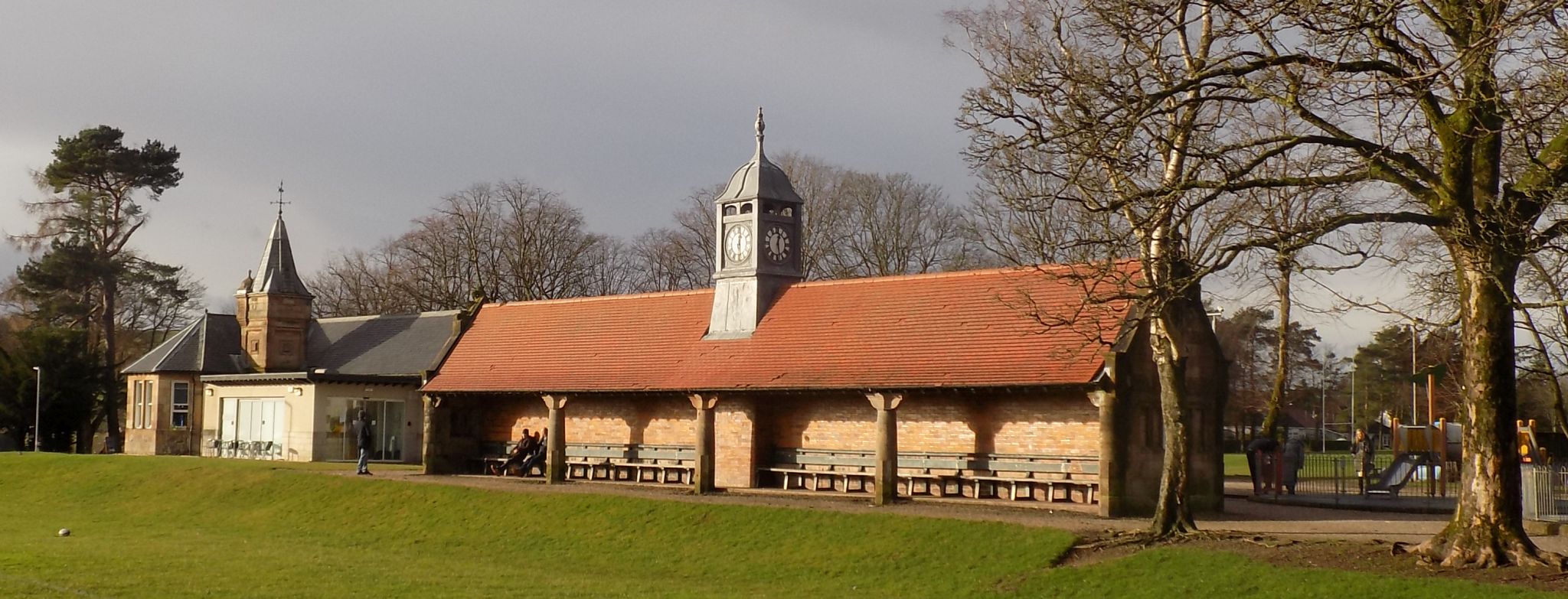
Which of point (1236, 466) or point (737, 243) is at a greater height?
point (737, 243)

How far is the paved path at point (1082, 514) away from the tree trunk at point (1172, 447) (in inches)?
32.7

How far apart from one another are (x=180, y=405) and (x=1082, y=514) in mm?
31646

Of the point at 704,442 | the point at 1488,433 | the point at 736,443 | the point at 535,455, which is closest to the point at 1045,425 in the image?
the point at 704,442

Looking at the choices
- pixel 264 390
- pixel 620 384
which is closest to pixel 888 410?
pixel 620 384

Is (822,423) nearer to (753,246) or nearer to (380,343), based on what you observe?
(753,246)

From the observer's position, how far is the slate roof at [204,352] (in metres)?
44.5

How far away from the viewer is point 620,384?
29734 mm

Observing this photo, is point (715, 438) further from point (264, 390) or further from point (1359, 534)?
point (264, 390)

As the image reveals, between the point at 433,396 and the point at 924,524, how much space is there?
15933 millimetres

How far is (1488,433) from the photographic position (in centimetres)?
1576

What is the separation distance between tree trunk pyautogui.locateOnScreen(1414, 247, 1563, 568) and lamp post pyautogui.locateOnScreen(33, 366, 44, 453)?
139ft

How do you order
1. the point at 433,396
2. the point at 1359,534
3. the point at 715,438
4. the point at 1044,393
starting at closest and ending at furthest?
the point at 1359,534, the point at 1044,393, the point at 715,438, the point at 433,396

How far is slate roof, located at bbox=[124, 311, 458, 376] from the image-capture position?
43750mm

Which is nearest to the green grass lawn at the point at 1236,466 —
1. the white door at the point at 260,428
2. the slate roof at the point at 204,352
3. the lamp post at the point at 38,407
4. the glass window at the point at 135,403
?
the white door at the point at 260,428
